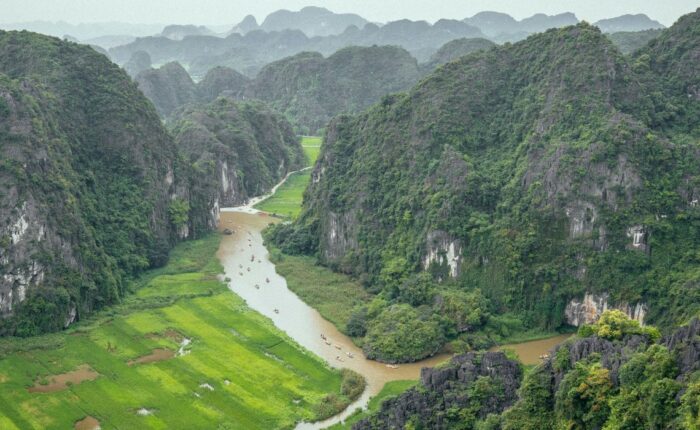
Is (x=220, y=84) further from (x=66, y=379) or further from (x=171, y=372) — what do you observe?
(x=66, y=379)

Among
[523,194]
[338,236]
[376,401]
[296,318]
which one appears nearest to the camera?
[376,401]

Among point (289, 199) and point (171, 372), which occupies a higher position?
point (289, 199)

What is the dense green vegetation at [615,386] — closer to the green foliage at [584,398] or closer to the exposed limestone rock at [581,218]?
the green foliage at [584,398]

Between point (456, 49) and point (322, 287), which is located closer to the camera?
point (322, 287)

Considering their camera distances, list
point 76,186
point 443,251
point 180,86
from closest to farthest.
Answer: point 443,251, point 76,186, point 180,86

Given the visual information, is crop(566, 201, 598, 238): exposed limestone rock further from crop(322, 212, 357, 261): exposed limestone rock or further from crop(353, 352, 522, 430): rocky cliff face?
crop(322, 212, 357, 261): exposed limestone rock

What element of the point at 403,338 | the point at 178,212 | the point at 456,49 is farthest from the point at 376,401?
the point at 456,49
